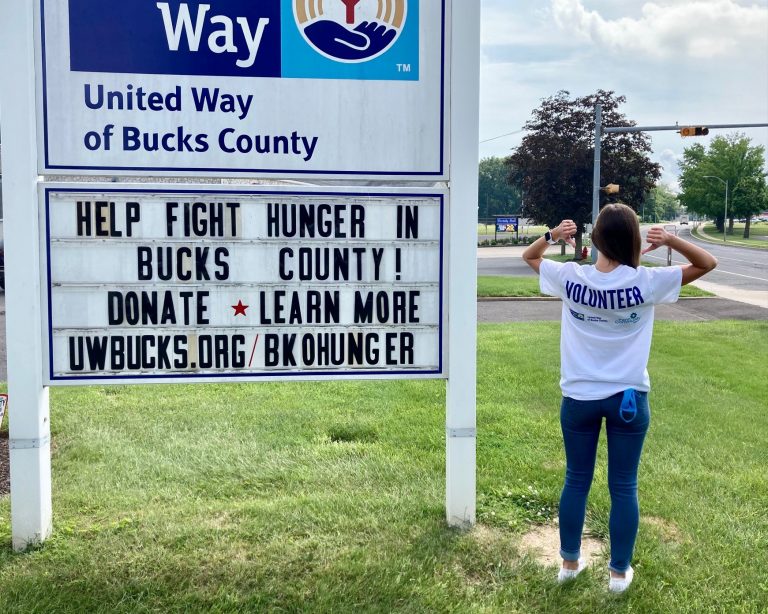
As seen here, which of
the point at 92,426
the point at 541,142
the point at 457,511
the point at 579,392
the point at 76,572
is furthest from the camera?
the point at 541,142

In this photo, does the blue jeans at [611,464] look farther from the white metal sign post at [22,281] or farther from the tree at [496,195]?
the tree at [496,195]

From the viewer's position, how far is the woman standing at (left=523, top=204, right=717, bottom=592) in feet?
11.0

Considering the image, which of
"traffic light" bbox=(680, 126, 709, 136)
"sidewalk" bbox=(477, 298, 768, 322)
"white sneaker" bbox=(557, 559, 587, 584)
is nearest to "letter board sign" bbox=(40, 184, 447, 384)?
"white sneaker" bbox=(557, 559, 587, 584)

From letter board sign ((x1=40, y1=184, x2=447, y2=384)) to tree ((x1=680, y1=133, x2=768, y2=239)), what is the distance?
282 ft

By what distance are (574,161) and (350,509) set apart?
116ft

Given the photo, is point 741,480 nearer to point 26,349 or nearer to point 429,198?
point 429,198

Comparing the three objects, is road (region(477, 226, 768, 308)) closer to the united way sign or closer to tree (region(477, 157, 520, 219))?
the united way sign

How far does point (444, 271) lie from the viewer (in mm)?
4371

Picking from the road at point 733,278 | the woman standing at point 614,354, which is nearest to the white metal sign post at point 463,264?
the woman standing at point 614,354

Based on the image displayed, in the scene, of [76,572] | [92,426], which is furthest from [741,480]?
[92,426]

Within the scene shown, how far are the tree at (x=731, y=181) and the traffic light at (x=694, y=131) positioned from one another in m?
64.3

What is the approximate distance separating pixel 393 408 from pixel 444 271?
2919 millimetres

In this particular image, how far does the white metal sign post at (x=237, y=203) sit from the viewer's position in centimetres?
403

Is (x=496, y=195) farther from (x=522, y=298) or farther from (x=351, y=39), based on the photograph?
(x=351, y=39)
